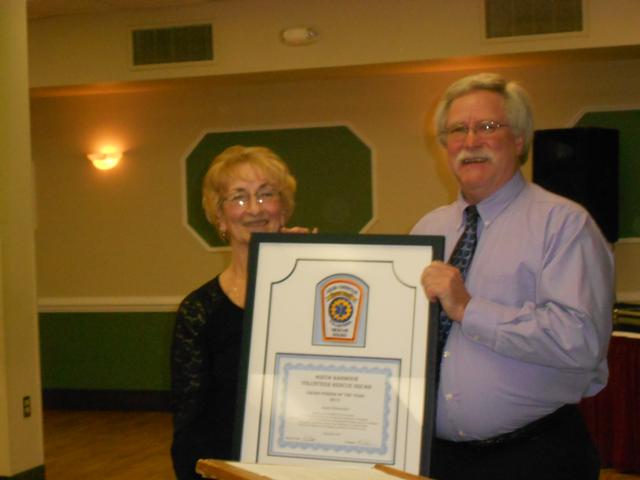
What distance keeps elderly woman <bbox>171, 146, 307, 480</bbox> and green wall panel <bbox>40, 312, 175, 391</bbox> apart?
566 centimetres

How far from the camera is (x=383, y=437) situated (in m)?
1.85

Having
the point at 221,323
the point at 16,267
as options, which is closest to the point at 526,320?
the point at 221,323

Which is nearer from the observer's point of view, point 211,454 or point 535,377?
point 535,377

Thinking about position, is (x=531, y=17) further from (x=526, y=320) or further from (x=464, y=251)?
(x=526, y=320)

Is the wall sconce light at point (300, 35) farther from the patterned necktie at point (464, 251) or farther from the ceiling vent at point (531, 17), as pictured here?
the patterned necktie at point (464, 251)

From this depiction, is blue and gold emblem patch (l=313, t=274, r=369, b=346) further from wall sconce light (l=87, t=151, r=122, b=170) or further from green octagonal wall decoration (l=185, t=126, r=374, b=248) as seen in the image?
wall sconce light (l=87, t=151, r=122, b=170)

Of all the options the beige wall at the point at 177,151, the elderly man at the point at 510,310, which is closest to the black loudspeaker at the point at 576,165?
the beige wall at the point at 177,151

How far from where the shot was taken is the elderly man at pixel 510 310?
185 cm

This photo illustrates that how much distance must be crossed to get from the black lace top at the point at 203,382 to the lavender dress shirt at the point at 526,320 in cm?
50

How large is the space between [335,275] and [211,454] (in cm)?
54

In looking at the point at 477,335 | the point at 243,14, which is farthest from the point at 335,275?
the point at 243,14

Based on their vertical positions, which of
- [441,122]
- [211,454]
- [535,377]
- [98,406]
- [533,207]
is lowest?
[98,406]

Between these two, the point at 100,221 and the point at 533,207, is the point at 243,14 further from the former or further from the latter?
the point at 533,207

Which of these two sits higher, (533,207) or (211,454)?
(533,207)
